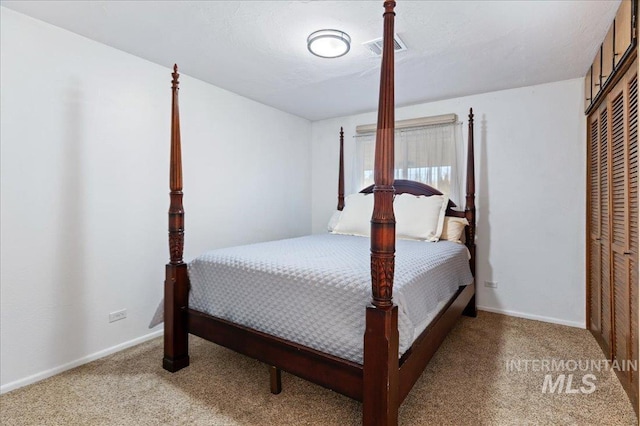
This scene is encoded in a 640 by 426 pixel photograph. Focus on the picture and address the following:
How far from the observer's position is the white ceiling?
189 centimetres

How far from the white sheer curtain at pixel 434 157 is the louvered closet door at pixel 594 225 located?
1056 mm

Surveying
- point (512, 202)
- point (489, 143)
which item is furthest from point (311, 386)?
point (489, 143)

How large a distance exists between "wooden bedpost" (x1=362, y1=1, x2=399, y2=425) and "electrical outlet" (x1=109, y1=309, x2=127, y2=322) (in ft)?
6.65

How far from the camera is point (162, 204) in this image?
2750 mm

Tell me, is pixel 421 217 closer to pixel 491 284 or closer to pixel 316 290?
pixel 491 284

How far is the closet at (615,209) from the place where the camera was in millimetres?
1767

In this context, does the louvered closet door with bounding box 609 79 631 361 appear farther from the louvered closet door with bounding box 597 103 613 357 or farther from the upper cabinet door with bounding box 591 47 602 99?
the upper cabinet door with bounding box 591 47 602 99

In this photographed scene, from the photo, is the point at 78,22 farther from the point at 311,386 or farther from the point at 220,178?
the point at 311,386

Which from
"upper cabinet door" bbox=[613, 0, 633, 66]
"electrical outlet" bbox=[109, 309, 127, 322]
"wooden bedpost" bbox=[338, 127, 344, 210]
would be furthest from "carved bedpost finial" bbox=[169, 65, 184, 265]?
"upper cabinet door" bbox=[613, 0, 633, 66]

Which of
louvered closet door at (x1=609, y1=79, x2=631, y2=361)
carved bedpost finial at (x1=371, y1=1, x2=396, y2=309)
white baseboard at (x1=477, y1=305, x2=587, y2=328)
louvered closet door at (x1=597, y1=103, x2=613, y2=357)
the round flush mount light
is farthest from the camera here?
white baseboard at (x1=477, y1=305, x2=587, y2=328)

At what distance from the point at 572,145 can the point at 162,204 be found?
362cm

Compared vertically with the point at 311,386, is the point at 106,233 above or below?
above

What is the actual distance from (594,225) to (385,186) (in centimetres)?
240

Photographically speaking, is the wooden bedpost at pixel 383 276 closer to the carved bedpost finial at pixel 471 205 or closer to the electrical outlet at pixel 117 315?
the electrical outlet at pixel 117 315
